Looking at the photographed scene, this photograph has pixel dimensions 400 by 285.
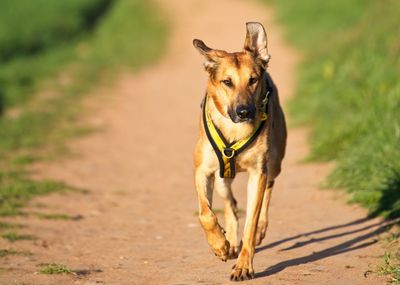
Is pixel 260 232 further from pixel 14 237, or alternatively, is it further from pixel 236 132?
pixel 14 237

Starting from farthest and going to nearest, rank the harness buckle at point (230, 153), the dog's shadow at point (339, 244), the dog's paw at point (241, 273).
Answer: the dog's shadow at point (339, 244), the harness buckle at point (230, 153), the dog's paw at point (241, 273)

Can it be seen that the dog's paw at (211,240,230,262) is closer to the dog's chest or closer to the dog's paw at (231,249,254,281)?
the dog's paw at (231,249,254,281)

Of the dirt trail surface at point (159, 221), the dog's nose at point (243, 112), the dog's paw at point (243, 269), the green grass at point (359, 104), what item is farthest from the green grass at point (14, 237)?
the green grass at point (359, 104)

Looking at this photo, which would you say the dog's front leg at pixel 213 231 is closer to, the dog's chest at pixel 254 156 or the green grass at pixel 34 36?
the dog's chest at pixel 254 156

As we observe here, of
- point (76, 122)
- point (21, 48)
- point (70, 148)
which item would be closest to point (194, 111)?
point (76, 122)

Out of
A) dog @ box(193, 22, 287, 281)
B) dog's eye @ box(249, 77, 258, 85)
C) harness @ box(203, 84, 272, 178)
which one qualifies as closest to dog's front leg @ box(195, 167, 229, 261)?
dog @ box(193, 22, 287, 281)

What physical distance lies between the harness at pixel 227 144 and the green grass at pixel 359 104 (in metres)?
1.86

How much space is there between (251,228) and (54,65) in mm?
13122

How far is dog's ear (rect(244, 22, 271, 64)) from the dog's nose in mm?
575

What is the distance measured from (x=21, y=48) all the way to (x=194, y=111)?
267 inches

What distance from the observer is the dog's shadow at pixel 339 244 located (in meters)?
5.88

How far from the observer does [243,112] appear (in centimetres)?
554

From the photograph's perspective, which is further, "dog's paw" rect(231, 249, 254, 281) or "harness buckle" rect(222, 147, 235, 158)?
"harness buckle" rect(222, 147, 235, 158)

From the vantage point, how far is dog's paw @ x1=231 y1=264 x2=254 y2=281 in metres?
5.36
